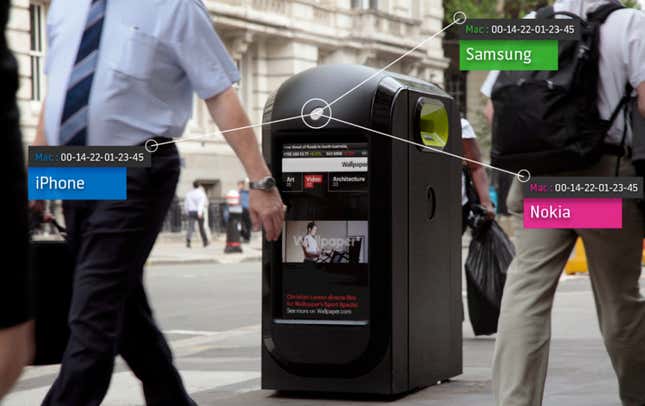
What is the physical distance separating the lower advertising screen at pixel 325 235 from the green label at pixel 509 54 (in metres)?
0.63

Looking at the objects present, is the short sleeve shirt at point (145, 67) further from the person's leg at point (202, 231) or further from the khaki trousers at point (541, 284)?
the person's leg at point (202, 231)

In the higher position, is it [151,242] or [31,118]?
[31,118]

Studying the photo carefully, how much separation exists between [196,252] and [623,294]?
73.5 feet

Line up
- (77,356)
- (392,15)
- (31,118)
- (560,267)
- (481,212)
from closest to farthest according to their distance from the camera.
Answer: (77,356) → (560,267) → (481,212) → (31,118) → (392,15)

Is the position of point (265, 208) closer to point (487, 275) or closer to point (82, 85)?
point (82, 85)

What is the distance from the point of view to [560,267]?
491 cm

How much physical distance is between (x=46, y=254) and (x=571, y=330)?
5897 mm

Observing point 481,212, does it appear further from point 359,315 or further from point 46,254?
point 46,254

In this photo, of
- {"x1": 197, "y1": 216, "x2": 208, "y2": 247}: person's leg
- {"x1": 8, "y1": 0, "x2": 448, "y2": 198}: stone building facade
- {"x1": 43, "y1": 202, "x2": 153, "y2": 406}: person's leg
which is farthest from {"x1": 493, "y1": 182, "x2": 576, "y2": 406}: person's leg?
{"x1": 197, "y1": 216, "x2": 208, "y2": 247}: person's leg

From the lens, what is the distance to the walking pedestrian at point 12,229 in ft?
6.72

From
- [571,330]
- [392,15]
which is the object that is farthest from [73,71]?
[392,15]

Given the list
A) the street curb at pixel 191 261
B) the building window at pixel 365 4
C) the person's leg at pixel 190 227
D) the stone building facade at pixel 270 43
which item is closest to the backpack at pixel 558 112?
the street curb at pixel 191 261

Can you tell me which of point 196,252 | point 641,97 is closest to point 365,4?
point 196,252

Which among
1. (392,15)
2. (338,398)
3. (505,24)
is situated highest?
(392,15)
